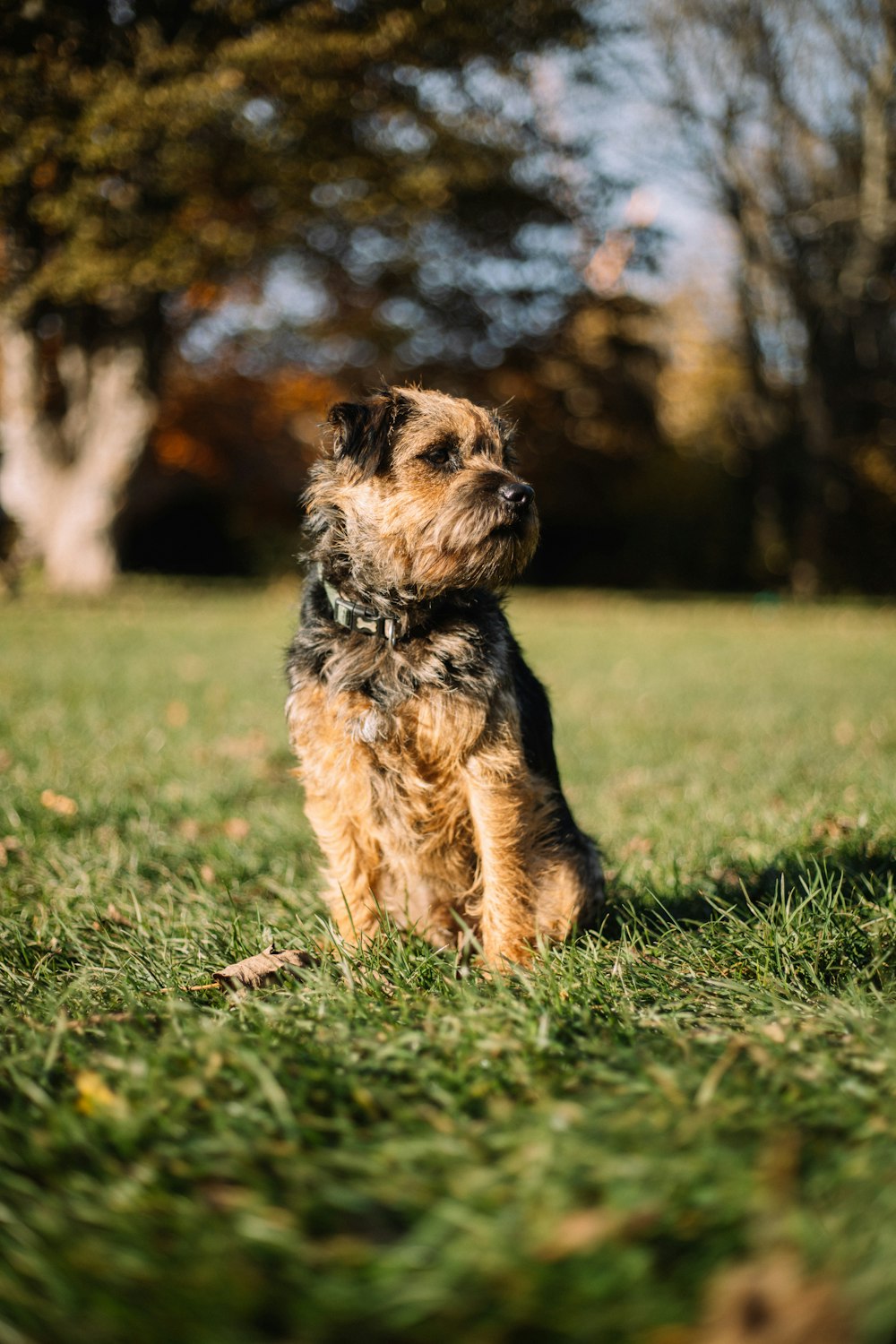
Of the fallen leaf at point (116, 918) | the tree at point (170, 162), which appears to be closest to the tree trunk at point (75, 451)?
the tree at point (170, 162)

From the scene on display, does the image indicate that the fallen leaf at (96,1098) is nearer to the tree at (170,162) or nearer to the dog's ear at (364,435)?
the dog's ear at (364,435)

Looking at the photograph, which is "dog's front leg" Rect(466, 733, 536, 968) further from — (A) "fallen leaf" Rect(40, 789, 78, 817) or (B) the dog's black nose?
(A) "fallen leaf" Rect(40, 789, 78, 817)

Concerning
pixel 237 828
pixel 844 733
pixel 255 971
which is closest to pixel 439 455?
pixel 255 971

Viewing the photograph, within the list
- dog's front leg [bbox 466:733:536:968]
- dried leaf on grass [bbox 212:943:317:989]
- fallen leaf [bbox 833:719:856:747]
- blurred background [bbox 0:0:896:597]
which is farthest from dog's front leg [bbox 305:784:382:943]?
blurred background [bbox 0:0:896:597]

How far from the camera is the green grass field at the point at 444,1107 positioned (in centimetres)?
136

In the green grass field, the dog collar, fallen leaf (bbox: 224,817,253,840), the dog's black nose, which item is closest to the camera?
the green grass field

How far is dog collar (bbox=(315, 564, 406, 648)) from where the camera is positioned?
3283mm

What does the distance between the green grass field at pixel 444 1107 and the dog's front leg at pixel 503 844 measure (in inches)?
12.8

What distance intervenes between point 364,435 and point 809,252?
82.7 ft

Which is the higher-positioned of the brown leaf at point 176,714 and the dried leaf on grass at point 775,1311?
the dried leaf on grass at point 775,1311

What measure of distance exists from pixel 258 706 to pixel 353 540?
5137 millimetres

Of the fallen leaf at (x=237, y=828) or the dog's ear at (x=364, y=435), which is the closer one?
the dog's ear at (x=364, y=435)

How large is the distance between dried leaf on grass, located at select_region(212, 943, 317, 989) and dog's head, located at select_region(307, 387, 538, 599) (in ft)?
4.45

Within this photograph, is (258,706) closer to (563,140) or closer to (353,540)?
(353,540)
